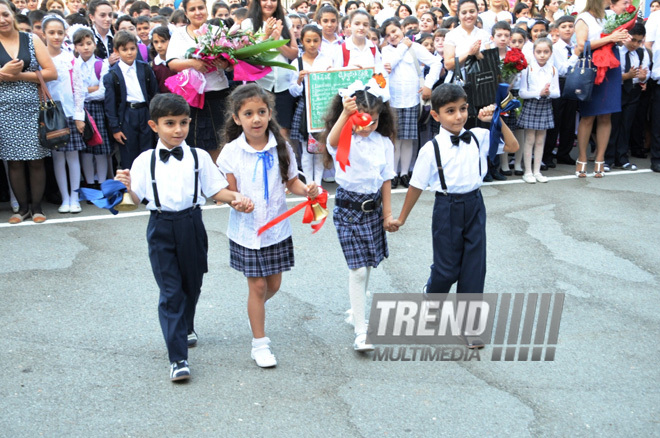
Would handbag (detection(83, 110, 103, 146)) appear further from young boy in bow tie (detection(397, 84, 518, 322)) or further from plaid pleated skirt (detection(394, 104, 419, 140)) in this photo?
young boy in bow tie (detection(397, 84, 518, 322))

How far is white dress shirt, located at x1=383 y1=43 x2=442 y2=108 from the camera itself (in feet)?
28.8

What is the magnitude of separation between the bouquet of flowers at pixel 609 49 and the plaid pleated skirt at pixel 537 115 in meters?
0.70

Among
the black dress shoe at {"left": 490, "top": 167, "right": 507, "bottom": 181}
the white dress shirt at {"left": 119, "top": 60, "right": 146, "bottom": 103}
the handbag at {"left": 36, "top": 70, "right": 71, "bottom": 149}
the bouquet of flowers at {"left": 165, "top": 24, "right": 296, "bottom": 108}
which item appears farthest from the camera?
the black dress shoe at {"left": 490, "top": 167, "right": 507, "bottom": 181}

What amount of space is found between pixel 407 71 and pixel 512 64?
1283 mm

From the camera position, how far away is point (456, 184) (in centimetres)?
451

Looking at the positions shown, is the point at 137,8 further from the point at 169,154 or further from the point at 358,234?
the point at 358,234

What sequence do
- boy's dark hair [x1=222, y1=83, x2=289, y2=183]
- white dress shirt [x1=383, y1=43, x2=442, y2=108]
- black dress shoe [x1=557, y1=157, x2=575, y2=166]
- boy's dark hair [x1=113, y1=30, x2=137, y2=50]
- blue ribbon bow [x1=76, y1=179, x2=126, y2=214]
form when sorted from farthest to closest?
black dress shoe [x1=557, y1=157, x2=575, y2=166] < white dress shirt [x1=383, y1=43, x2=442, y2=108] < boy's dark hair [x1=113, y1=30, x2=137, y2=50] < boy's dark hair [x1=222, y1=83, x2=289, y2=183] < blue ribbon bow [x1=76, y1=179, x2=126, y2=214]

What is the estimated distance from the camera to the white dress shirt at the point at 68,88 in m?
7.55

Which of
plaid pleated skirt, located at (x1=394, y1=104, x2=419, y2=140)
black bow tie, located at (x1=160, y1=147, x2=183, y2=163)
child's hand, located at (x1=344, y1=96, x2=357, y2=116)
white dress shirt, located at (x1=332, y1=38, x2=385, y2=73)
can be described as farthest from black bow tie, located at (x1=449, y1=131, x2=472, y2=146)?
plaid pleated skirt, located at (x1=394, y1=104, x2=419, y2=140)

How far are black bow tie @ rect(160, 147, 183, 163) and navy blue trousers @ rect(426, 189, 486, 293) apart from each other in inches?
65.3

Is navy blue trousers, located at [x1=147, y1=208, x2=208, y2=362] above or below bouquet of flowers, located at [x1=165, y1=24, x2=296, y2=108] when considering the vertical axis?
below

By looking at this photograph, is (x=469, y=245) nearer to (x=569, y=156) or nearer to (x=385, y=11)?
(x=569, y=156)

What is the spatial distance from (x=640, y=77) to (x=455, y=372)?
7.00m

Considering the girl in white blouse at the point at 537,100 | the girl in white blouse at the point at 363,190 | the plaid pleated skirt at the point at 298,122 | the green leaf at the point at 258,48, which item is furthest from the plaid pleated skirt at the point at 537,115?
the girl in white blouse at the point at 363,190
